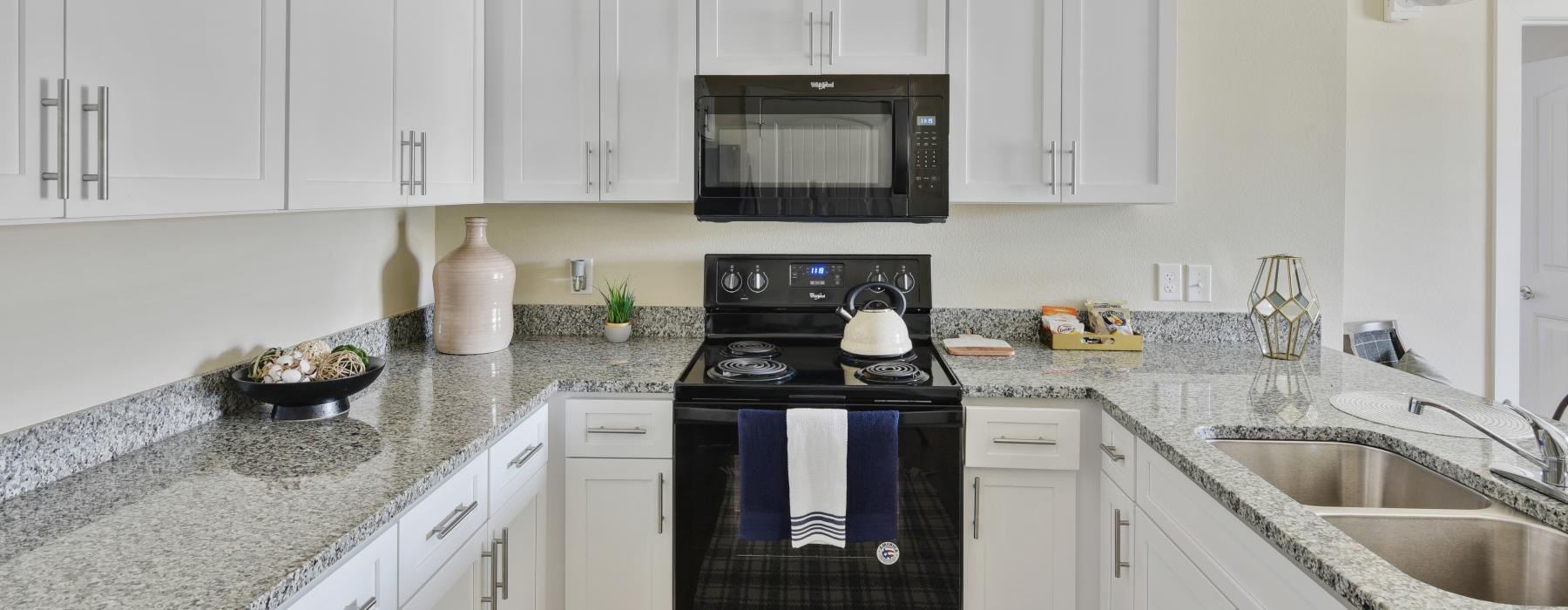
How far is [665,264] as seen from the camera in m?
2.66

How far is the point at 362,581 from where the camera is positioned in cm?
117

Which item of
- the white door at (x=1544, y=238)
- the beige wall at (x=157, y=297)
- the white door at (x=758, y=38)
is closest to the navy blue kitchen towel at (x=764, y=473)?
the white door at (x=758, y=38)

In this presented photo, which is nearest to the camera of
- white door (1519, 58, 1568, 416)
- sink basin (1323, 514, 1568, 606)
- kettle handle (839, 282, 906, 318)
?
sink basin (1323, 514, 1568, 606)

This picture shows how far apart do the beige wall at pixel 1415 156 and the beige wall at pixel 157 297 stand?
9.53 feet

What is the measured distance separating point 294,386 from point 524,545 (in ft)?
1.89

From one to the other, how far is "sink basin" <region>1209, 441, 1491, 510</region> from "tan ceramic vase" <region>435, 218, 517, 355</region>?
70.3 inches

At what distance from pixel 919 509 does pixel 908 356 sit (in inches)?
18.1

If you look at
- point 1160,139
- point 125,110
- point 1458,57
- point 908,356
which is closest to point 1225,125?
point 1160,139

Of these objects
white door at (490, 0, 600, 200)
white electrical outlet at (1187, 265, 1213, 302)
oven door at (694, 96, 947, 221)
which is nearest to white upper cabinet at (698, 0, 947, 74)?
oven door at (694, 96, 947, 221)

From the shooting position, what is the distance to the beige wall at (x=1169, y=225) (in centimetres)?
247

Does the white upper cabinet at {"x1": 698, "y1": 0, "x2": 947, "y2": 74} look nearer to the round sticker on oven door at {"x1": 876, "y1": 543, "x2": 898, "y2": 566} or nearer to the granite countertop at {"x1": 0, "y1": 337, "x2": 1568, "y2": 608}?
the granite countertop at {"x1": 0, "y1": 337, "x2": 1568, "y2": 608}

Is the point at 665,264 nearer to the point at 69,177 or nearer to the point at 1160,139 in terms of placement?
the point at 1160,139

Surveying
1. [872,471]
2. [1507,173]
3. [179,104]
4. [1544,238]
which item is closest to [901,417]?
[872,471]

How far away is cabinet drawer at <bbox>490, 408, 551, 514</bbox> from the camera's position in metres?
1.68
